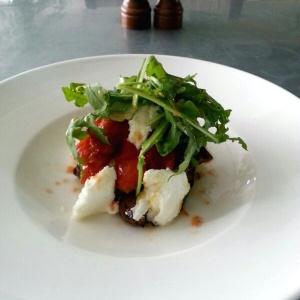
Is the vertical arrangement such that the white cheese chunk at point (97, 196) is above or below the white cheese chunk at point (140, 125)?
below

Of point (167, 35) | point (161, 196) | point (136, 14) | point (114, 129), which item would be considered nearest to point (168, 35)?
point (167, 35)

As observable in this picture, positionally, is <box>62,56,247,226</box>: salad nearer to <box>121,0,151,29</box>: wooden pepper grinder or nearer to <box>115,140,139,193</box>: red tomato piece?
<box>115,140,139,193</box>: red tomato piece

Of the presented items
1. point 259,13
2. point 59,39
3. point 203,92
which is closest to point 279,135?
point 203,92

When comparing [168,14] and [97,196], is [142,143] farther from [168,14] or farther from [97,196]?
[168,14]

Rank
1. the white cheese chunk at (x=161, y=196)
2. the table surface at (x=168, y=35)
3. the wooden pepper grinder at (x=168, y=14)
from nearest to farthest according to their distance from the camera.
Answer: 1. the white cheese chunk at (x=161, y=196)
2. the table surface at (x=168, y=35)
3. the wooden pepper grinder at (x=168, y=14)

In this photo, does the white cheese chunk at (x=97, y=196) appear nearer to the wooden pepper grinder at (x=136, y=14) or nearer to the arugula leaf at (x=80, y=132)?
the arugula leaf at (x=80, y=132)

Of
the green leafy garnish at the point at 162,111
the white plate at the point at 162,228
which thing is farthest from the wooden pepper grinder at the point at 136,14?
the green leafy garnish at the point at 162,111

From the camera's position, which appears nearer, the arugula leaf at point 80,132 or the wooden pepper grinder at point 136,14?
the arugula leaf at point 80,132
